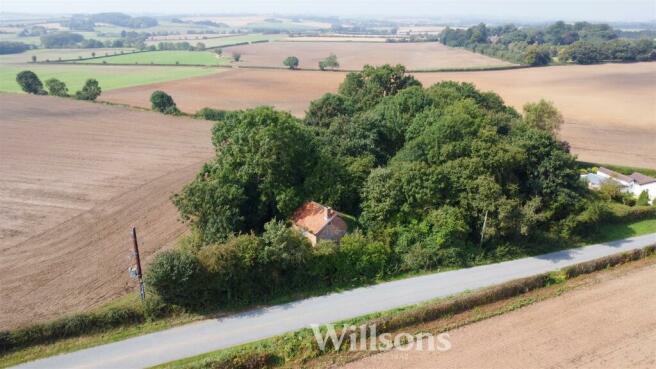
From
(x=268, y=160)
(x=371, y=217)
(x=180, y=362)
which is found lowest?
(x=180, y=362)

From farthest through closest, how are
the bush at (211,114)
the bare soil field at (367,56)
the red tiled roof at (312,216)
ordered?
the bare soil field at (367,56) < the bush at (211,114) < the red tiled roof at (312,216)

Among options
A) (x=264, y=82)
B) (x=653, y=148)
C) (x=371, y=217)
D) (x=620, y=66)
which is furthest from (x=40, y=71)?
(x=620, y=66)

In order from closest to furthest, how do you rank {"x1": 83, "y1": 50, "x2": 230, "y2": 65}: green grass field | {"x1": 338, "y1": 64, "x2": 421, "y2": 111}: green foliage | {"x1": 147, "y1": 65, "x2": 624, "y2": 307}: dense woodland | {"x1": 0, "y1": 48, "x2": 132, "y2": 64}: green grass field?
{"x1": 147, "y1": 65, "x2": 624, "y2": 307}: dense woodland
{"x1": 338, "y1": 64, "x2": 421, "y2": 111}: green foliage
{"x1": 83, "y1": 50, "x2": 230, "y2": 65}: green grass field
{"x1": 0, "y1": 48, "x2": 132, "y2": 64}: green grass field

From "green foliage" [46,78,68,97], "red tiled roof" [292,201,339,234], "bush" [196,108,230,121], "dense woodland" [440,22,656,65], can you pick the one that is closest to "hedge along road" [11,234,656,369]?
"red tiled roof" [292,201,339,234]

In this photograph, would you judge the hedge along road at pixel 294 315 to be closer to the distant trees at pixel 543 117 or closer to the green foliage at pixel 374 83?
A: the distant trees at pixel 543 117

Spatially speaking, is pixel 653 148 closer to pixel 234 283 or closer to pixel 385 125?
pixel 385 125

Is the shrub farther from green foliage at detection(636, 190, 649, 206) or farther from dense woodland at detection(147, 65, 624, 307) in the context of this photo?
green foliage at detection(636, 190, 649, 206)

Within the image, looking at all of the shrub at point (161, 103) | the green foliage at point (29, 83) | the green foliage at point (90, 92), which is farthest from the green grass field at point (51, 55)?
the shrub at point (161, 103)
